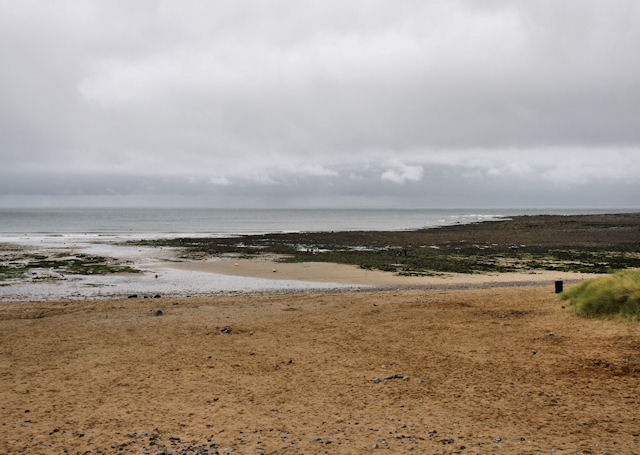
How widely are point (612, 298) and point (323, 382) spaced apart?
808cm

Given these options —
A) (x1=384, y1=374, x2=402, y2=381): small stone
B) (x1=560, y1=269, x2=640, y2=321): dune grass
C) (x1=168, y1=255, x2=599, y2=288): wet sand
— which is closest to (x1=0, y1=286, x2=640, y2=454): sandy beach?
(x1=384, y1=374, x2=402, y2=381): small stone

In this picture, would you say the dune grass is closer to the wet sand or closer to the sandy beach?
the sandy beach

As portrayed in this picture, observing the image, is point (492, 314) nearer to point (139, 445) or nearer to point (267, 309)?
point (267, 309)

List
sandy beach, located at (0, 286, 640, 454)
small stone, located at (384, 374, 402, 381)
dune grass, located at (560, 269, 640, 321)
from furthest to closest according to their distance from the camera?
dune grass, located at (560, 269, 640, 321), small stone, located at (384, 374, 402, 381), sandy beach, located at (0, 286, 640, 454)

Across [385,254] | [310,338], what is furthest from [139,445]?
[385,254]

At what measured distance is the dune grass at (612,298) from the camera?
11.2 metres

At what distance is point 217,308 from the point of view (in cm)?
1580

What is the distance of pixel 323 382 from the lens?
845cm

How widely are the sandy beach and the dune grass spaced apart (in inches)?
19.0

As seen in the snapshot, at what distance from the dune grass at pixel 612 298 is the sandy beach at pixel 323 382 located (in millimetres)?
483

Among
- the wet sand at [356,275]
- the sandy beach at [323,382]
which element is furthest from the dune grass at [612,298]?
the wet sand at [356,275]

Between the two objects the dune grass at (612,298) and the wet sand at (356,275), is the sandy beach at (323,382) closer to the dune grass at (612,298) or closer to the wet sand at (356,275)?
the dune grass at (612,298)

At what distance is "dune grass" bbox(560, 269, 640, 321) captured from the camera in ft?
36.8

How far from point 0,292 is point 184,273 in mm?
9524
